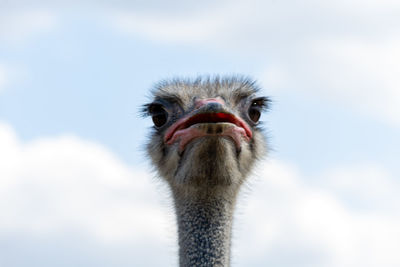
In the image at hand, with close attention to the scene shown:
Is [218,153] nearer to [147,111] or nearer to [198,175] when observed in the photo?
[198,175]

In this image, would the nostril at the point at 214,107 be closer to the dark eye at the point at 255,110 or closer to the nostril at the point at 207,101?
the nostril at the point at 207,101

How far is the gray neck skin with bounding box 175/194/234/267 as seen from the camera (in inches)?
235

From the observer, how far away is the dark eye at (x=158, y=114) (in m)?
6.30

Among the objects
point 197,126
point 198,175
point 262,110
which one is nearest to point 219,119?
point 197,126

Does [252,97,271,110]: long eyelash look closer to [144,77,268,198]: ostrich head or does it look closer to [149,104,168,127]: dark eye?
[144,77,268,198]: ostrich head

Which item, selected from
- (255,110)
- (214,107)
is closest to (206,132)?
(214,107)

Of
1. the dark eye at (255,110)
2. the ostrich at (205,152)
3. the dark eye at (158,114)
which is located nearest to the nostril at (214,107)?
the ostrich at (205,152)

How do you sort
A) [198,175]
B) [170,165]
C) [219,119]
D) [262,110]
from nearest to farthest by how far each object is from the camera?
1. [219,119]
2. [198,175]
3. [170,165]
4. [262,110]

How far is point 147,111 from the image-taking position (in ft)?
22.5

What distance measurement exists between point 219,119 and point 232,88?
1018 millimetres

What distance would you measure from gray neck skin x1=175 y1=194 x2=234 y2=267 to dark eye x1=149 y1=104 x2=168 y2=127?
61 centimetres

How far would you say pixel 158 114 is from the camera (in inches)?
251

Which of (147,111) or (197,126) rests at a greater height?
(147,111)

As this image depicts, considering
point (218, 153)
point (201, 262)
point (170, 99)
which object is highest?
point (170, 99)
